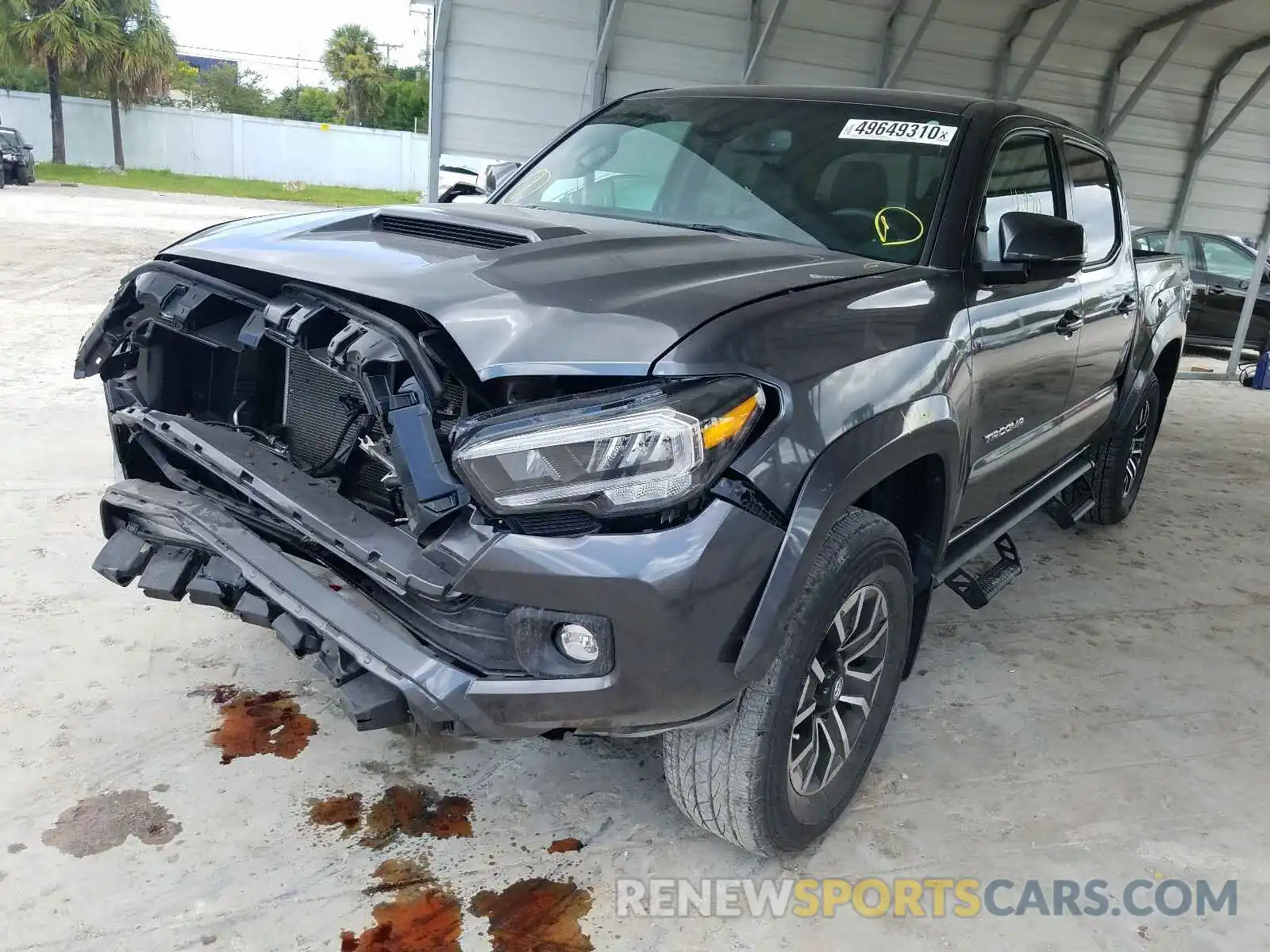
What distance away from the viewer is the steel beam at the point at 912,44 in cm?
866

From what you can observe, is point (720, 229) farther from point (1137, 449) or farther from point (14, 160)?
point (14, 160)

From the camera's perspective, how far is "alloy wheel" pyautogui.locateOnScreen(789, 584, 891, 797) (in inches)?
90.7

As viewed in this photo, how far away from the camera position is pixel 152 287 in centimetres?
252

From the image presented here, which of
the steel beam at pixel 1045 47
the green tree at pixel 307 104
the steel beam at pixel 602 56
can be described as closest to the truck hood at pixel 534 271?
the steel beam at pixel 602 56

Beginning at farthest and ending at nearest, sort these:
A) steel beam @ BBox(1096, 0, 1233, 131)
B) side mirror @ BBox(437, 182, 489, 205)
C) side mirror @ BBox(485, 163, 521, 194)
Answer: steel beam @ BBox(1096, 0, 1233, 131)
side mirror @ BBox(437, 182, 489, 205)
side mirror @ BBox(485, 163, 521, 194)

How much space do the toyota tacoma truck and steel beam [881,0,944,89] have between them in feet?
20.1

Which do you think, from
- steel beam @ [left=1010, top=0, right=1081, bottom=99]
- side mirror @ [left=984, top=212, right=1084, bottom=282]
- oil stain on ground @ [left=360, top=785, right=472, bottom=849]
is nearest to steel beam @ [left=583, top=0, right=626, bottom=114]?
steel beam @ [left=1010, top=0, right=1081, bottom=99]

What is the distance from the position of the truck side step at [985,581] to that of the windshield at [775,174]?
1.16m

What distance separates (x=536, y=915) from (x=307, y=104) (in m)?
63.9

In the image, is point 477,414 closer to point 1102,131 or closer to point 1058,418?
point 1058,418

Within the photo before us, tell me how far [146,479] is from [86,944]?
1.16 metres

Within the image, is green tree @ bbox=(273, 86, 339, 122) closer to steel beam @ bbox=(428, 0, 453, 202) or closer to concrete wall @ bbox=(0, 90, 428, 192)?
concrete wall @ bbox=(0, 90, 428, 192)

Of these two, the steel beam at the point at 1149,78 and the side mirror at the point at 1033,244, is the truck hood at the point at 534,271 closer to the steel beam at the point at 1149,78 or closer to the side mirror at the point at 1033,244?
the side mirror at the point at 1033,244

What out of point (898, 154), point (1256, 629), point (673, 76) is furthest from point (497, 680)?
point (673, 76)
